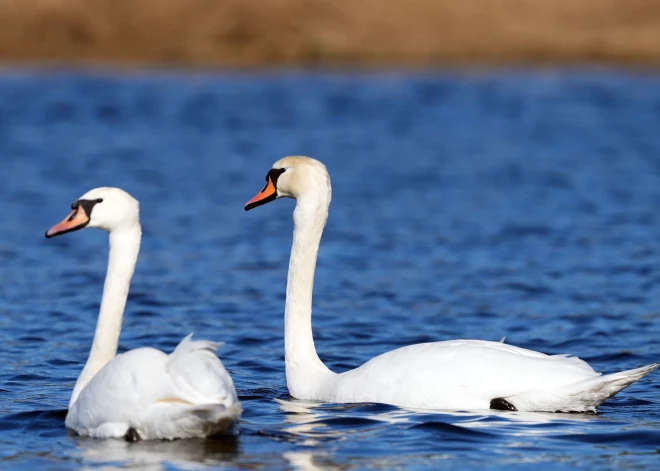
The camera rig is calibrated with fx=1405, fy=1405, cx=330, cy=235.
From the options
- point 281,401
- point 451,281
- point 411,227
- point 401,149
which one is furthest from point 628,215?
point 281,401

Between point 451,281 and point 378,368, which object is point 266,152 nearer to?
point 451,281

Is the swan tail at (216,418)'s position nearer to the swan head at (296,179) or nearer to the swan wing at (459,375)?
the swan wing at (459,375)

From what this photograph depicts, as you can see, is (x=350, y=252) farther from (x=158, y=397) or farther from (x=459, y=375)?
(x=158, y=397)

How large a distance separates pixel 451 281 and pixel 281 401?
4.93m

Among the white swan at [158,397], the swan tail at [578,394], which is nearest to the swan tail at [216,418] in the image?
the white swan at [158,397]

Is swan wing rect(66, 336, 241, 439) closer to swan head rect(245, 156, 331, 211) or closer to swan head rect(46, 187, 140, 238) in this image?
swan head rect(46, 187, 140, 238)

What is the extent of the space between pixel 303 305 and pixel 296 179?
30.8 inches

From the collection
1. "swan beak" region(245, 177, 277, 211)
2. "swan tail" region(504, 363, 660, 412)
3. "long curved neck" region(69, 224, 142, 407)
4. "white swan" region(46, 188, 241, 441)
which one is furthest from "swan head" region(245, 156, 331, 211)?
"swan tail" region(504, 363, 660, 412)

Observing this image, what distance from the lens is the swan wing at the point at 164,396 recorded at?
6.79 metres

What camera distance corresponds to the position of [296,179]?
852 centimetres

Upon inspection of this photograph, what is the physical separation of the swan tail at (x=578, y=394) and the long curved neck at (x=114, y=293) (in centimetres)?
221

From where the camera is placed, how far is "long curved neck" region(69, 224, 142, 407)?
7.79 metres

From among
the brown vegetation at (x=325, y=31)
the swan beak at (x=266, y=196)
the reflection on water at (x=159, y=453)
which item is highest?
→ the brown vegetation at (x=325, y=31)

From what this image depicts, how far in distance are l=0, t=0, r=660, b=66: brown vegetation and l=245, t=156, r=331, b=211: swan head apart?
85.0 feet
